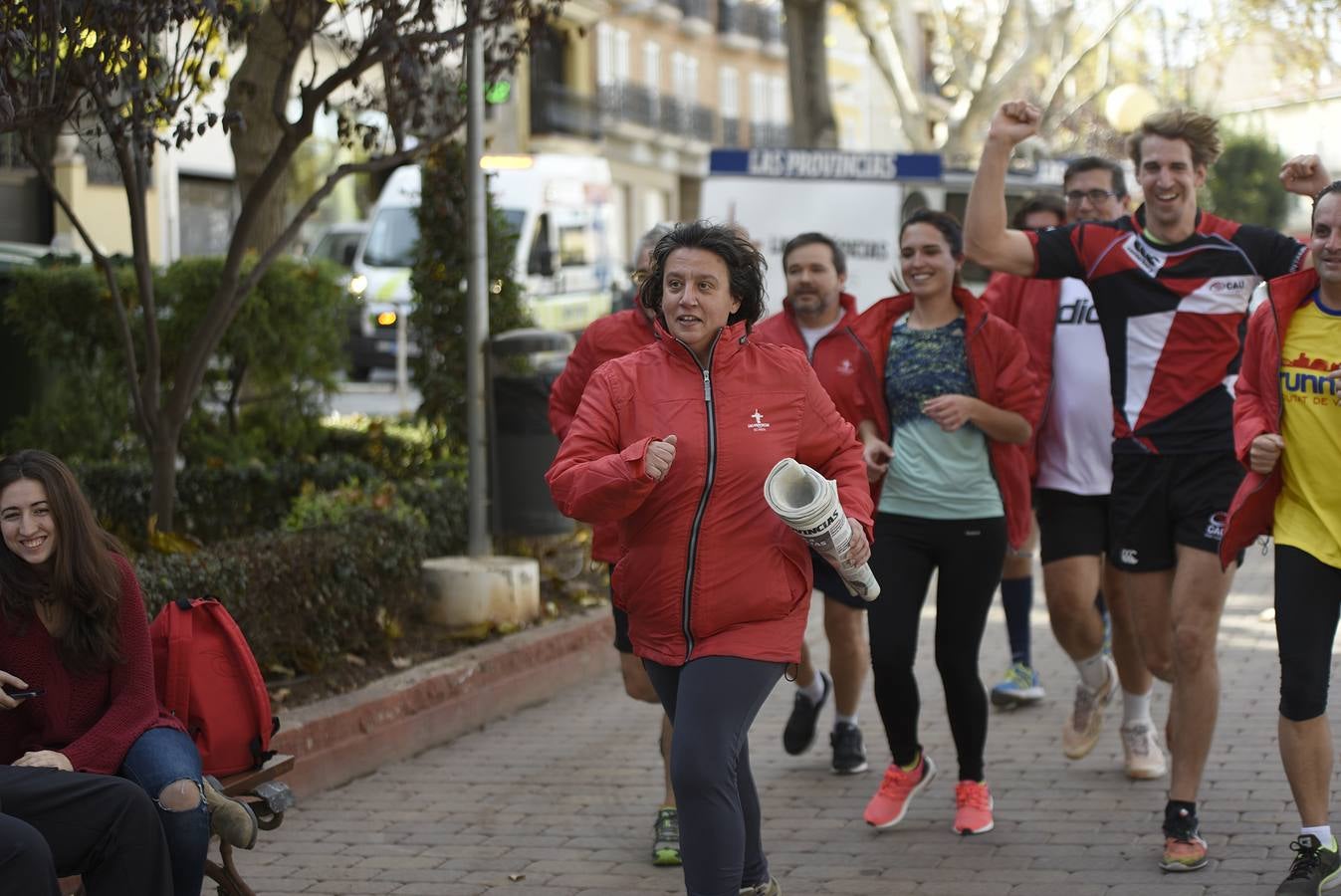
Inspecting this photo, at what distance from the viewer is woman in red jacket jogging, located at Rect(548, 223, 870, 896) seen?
4340mm

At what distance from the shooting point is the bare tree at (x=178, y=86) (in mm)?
6090

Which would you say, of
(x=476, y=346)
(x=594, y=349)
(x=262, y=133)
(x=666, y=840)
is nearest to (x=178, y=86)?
(x=594, y=349)

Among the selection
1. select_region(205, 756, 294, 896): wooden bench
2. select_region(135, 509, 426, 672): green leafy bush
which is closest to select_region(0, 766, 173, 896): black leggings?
select_region(205, 756, 294, 896): wooden bench

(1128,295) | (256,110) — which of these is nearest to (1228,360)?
(1128,295)

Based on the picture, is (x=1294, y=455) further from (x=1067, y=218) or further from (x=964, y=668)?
(x=1067, y=218)

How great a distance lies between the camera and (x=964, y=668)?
239 inches

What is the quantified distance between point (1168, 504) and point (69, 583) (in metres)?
3.27

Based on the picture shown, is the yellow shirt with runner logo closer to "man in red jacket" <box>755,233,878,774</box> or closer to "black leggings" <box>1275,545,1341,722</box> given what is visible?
"black leggings" <box>1275,545,1341,722</box>

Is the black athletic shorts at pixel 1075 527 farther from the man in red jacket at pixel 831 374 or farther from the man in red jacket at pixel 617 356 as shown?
the man in red jacket at pixel 617 356

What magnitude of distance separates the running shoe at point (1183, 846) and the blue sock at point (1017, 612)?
2590 millimetres

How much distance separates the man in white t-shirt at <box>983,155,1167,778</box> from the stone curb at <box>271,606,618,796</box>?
8.10 feet

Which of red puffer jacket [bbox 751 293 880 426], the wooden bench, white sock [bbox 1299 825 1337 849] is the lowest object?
white sock [bbox 1299 825 1337 849]

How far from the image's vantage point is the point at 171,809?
4.46 m

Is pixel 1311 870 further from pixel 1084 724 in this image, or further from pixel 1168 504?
pixel 1084 724
